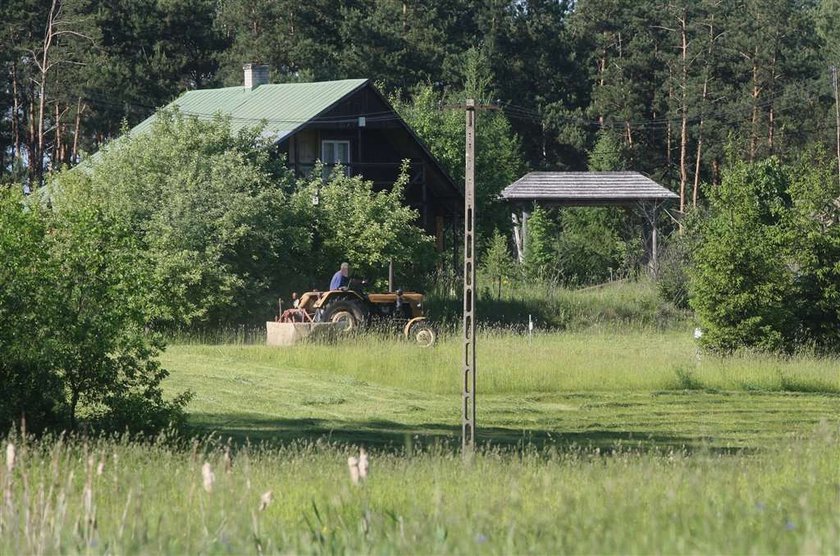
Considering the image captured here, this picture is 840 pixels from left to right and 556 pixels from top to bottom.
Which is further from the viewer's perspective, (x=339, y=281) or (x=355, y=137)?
(x=355, y=137)

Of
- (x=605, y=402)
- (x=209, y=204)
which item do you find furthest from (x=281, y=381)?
(x=209, y=204)

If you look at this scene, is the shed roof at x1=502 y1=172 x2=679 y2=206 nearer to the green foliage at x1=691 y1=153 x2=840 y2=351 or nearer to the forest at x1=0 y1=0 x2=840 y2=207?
the forest at x1=0 y1=0 x2=840 y2=207

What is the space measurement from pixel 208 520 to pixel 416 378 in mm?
17157

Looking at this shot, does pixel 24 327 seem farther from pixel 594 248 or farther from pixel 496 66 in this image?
pixel 496 66

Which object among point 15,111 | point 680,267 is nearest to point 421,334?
point 680,267

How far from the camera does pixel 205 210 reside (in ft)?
114

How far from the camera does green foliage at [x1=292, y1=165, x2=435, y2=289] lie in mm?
37625

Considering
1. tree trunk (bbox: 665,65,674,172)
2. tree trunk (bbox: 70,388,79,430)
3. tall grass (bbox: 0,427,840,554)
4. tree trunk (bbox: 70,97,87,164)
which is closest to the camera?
tall grass (bbox: 0,427,840,554)

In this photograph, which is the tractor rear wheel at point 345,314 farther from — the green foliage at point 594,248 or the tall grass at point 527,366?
the green foliage at point 594,248

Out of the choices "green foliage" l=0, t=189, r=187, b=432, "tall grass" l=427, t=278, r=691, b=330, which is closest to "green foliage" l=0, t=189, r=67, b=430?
"green foliage" l=0, t=189, r=187, b=432

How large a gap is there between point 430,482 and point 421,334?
20946mm

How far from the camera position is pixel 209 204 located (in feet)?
115

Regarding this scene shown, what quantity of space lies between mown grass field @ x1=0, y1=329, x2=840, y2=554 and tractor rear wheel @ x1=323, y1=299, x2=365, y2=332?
267 inches

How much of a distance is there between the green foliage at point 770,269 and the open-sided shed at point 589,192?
68.7 feet
